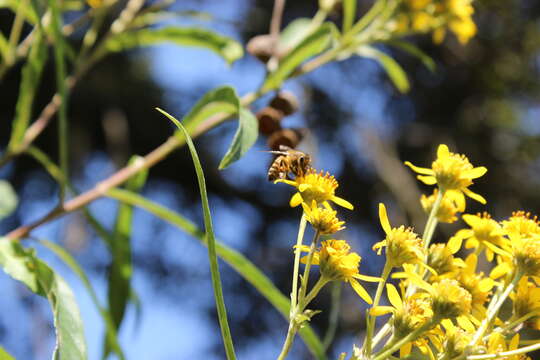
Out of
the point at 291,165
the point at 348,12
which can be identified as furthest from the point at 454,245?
the point at 348,12

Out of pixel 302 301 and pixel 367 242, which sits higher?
pixel 302 301

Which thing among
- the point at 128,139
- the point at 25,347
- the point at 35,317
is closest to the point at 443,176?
the point at 35,317

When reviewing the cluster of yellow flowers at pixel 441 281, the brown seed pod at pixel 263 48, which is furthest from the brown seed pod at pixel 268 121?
the cluster of yellow flowers at pixel 441 281

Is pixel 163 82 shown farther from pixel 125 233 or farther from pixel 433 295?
pixel 433 295

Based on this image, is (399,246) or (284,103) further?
(284,103)

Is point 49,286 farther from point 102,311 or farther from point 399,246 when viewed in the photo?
point 399,246

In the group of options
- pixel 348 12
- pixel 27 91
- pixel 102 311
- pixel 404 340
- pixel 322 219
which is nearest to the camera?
pixel 404 340
